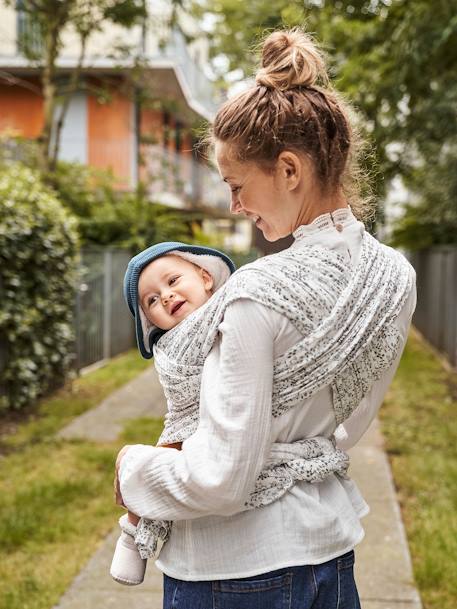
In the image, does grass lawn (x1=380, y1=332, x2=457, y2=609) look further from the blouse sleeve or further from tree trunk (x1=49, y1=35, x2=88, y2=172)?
tree trunk (x1=49, y1=35, x2=88, y2=172)

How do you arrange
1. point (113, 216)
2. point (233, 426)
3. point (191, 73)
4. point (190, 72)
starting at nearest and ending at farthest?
point (233, 426) < point (113, 216) < point (190, 72) < point (191, 73)

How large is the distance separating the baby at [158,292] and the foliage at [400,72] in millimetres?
550

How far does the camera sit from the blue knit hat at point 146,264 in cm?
182

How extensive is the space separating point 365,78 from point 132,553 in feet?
30.2

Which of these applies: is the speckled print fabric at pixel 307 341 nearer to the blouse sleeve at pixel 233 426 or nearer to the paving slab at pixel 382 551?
the blouse sleeve at pixel 233 426

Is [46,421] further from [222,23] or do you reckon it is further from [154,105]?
[222,23]

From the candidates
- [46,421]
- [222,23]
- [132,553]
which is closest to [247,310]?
[132,553]

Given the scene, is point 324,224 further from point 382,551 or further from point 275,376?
point 382,551

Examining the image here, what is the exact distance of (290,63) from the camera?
5.30 feet

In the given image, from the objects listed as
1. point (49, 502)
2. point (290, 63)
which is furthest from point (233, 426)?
point (49, 502)

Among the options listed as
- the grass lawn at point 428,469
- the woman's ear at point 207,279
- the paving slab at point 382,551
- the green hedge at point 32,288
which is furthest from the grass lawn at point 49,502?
the woman's ear at point 207,279

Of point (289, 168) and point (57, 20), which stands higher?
point (57, 20)

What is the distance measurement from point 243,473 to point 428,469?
198 inches

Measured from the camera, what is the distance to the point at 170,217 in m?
14.9
